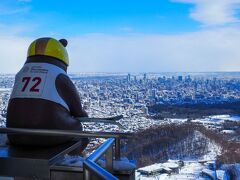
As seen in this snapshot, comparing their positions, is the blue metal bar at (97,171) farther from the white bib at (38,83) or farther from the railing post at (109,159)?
the white bib at (38,83)

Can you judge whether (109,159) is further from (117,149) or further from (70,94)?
(70,94)

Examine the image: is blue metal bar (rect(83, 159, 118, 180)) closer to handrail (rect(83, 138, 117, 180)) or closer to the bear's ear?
handrail (rect(83, 138, 117, 180))

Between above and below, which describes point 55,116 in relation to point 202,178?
above

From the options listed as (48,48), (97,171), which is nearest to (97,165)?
(97,171)

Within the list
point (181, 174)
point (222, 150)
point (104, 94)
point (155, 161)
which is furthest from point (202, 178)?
point (222, 150)

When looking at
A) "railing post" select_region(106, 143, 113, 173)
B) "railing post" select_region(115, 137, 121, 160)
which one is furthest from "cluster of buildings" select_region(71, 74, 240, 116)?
"railing post" select_region(106, 143, 113, 173)

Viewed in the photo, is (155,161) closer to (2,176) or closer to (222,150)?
(222,150)
